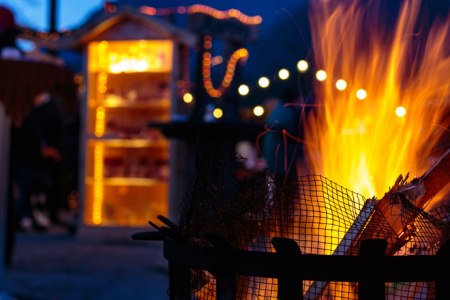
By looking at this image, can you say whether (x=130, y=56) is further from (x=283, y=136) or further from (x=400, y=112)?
(x=400, y=112)

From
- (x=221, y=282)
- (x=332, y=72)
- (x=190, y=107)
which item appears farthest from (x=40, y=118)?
(x=221, y=282)

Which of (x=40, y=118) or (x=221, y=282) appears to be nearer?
(x=221, y=282)

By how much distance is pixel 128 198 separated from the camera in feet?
33.7

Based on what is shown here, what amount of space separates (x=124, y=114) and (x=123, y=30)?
113 centimetres

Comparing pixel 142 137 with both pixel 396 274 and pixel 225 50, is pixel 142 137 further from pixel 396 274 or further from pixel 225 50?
pixel 396 274

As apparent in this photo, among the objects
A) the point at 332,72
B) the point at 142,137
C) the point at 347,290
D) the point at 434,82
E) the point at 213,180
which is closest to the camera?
the point at 347,290

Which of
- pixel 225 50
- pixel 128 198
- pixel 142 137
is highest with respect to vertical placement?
pixel 225 50

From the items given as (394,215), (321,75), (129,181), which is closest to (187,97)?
(129,181)

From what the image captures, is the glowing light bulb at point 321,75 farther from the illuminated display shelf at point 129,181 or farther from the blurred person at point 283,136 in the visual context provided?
the illuminated display shelf at point 129,181

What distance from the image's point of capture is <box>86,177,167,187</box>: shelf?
9992 millimetres

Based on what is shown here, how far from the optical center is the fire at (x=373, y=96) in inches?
122

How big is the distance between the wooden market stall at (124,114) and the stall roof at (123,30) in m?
0.01

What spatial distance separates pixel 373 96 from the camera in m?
3.41

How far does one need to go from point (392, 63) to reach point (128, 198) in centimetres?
731
